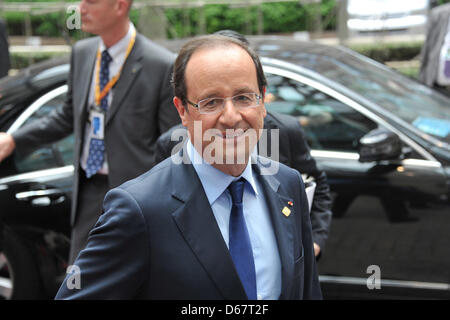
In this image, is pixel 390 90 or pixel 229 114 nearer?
pixel 229 114

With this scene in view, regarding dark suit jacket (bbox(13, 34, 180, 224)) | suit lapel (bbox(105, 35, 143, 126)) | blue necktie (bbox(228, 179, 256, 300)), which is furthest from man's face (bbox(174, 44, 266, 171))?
suit lapel (bbox(105, 35, 143, 126))

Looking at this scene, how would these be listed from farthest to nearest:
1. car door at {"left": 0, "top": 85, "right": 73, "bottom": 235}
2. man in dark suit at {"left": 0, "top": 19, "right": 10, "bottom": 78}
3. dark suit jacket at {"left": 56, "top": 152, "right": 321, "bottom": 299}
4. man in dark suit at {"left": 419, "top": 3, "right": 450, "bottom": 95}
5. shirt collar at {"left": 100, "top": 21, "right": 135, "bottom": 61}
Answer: man in dark suit at {"left": 419, "top": 3, "right": 450, "bottom": 95}, man in dark suit at {"left": 0, "top": 19, "right": 10, "bottom": 78}, car door at {"left": 0, "top": 85, "right": 73, "bottom": 235}, shirt collar at {"left": 100, "top": 21, "right": 135, "bottom": 61}, dark suit jacket at {"left": 56, "top": 152, "right": 321, "bottom": 299}

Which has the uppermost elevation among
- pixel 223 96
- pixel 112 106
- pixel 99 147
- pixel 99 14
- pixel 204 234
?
pixel 223 96

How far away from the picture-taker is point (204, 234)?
1.61 meters

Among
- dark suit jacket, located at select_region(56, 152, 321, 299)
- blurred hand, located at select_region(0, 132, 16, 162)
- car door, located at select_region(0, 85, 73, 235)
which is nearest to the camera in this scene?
dark suit jacket, located at select_region(56, 152, 321, 299)

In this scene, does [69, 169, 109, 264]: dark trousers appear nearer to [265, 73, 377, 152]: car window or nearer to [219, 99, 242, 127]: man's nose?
[265, 73, 377, 152]: car window

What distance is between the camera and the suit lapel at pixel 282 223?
1.67 meters

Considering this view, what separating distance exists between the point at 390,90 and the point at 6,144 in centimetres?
223

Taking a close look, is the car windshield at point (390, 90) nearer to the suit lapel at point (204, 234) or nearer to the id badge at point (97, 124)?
the id badge at point (97, 124)

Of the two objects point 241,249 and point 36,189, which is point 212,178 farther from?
point 36,189

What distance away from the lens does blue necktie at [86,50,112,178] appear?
3323 mm

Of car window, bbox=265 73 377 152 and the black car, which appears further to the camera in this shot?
car window, bbox=265 73 377 152

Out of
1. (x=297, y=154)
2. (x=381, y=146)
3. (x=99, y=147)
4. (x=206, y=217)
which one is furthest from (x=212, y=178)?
(x=381, y=146)
